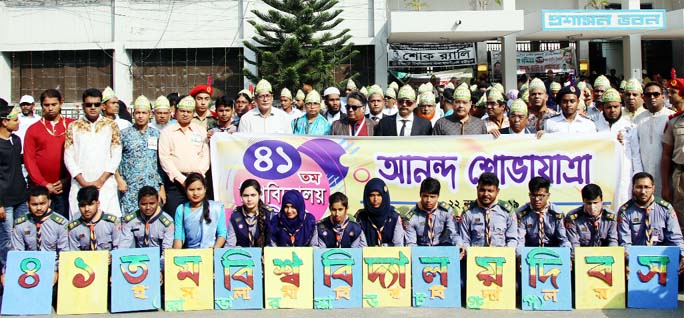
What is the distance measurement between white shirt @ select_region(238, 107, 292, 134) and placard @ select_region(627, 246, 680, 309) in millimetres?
3656

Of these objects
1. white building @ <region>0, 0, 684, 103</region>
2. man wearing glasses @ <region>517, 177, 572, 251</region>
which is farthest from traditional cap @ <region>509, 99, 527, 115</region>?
white building @ <region>0, 0, 684, 103</region>

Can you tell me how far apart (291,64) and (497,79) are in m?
6.54

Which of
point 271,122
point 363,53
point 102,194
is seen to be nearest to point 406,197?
point 271,122

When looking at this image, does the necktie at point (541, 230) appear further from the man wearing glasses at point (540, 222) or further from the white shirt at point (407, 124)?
the white shirt at point (407, 124)

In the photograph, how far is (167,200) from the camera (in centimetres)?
676

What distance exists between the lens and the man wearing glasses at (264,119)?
754 cm

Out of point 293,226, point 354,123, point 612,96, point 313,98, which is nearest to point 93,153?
point 293,226

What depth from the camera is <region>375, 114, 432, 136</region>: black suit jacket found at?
729 centimetres

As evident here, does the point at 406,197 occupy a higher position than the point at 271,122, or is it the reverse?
the point at 271,122

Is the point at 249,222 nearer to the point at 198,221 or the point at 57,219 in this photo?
the point at 198,221

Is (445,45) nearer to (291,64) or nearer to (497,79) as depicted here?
(497,79)

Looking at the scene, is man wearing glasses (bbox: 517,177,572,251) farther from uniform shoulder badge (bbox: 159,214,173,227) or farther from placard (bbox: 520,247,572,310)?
uniform shoulder badge (bbox: 159,214,173,227)

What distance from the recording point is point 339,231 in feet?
19.2

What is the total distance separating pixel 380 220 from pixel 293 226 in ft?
2.30
